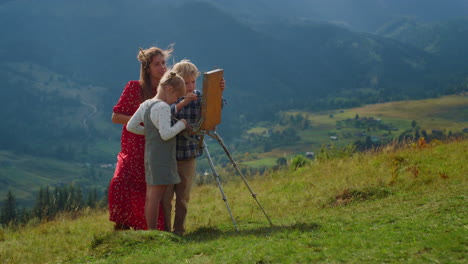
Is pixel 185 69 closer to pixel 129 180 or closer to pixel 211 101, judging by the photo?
pixel 211 101

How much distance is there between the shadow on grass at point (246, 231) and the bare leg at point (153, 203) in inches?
19.3

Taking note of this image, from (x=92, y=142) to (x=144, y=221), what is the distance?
628 feet

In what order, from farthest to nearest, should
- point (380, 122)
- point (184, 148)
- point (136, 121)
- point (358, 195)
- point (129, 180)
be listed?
point (380, 122), point (358, 195), point (129, 180), point (184, 148), point (136, 121)

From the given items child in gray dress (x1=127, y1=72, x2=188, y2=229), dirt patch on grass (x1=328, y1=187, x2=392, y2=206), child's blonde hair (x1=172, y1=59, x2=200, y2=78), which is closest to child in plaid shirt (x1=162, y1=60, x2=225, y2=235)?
child's blonde hair (x1=172, y1=59, x2=200, y2=78)

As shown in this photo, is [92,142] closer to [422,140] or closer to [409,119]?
[409,119]

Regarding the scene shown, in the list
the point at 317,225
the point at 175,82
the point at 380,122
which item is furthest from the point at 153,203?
the point at 380,122

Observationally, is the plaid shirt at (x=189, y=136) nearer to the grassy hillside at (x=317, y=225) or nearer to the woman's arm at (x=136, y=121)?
the woman's arm at (x=136, y=121)

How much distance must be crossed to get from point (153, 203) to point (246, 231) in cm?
133

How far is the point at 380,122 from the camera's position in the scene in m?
132

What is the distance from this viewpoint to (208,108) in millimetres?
6398

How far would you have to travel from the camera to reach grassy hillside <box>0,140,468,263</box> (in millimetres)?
4875

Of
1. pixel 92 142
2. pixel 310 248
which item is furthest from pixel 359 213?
pixel 92 142

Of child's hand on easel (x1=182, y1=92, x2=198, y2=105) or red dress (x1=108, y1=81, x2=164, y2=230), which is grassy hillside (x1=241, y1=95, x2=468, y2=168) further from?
child's hand on easel (x1=182, y1=92, x2=198, y2=105)

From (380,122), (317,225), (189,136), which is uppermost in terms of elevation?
(189,136)
